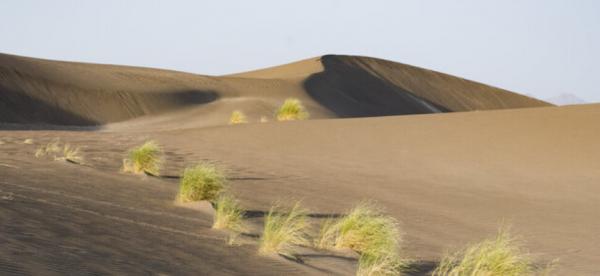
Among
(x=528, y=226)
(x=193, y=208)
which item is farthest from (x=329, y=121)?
(x=193, y=208)

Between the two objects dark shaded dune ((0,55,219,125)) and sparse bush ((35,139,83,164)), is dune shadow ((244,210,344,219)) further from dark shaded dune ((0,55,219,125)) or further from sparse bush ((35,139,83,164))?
dark shaded dune ((0,55,219,125))

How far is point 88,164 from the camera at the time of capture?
15008mm

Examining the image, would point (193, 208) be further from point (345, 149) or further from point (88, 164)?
point (345, 149)

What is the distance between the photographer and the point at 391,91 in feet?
262

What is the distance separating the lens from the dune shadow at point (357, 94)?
225ft

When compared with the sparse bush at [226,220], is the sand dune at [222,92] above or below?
above

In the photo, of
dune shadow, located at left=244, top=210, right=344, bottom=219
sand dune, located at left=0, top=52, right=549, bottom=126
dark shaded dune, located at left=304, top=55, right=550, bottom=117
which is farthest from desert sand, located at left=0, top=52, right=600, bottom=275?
dark shaded dune, located at left=304, top=55, right=550, bottom=117

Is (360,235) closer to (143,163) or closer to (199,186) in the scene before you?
(199,186)

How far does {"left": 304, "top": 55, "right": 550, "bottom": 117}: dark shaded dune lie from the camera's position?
233 feet

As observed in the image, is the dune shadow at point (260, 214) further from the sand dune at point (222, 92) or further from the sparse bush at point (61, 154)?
the sand dune at point (222, 92)

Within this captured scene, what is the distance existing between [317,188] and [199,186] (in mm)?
4700

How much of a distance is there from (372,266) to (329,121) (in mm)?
20192

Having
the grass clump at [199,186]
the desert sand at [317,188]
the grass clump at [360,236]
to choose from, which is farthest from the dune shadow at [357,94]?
the grass clump at [360,236]

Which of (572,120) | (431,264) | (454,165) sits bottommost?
(431,264)
